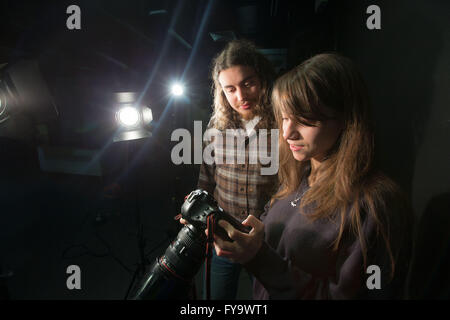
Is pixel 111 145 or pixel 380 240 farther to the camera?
pixel 111 145

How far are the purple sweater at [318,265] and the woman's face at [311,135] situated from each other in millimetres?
201

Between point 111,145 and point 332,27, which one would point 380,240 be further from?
point 111,145

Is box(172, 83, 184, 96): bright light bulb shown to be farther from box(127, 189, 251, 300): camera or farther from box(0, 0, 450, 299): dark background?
box(127, 189, 251, 300): camera

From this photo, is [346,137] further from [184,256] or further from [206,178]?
[206,178]

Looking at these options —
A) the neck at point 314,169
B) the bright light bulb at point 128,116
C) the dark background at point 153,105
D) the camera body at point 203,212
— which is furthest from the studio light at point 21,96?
the neck at point 314,169

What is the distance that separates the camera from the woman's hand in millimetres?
573

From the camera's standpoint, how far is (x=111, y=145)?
351 centimetres

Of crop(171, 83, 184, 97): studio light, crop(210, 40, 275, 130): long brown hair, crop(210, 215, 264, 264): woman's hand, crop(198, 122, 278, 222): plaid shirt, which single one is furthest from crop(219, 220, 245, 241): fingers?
crop(171, 83, 184, 97): studio light

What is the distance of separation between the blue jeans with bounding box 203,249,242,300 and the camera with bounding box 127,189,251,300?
0.54m

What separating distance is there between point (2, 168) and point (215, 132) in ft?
11.9

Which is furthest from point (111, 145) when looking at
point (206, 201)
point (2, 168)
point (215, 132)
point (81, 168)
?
point (206, 201)

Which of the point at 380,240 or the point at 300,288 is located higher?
the point at 380,240

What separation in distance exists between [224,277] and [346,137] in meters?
1.02

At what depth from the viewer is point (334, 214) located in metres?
0.61
